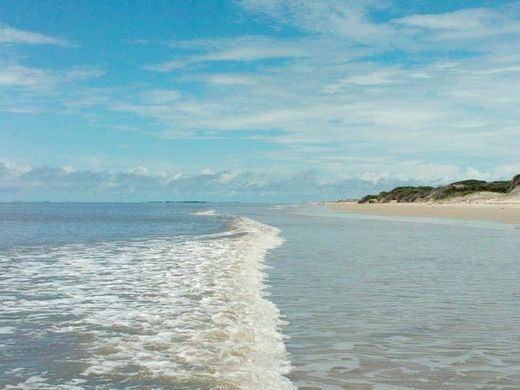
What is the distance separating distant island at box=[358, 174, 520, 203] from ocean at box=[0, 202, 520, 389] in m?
74.1

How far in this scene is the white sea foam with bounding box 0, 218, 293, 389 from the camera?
304 inches

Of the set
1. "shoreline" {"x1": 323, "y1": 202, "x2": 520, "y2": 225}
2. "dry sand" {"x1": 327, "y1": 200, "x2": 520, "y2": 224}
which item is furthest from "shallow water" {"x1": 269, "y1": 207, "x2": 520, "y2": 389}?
"dry sand" {"x1": 327, "y1": 200, "x2": 520, "y2": 224}

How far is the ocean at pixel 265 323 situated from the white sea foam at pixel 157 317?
0.12 feet

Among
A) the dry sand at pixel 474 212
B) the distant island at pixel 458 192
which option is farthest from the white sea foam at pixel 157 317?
the distant island at pixel 458 192

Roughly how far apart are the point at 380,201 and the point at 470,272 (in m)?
131

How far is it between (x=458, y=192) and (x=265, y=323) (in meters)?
103

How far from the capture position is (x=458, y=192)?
4205 inches

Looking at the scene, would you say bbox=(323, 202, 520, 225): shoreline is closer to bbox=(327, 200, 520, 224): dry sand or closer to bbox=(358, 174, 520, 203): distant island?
bbox=(327, 200, 520, 224): dry sand

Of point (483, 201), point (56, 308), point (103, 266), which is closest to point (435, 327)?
point (56, 308)

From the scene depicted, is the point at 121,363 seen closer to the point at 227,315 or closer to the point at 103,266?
the point at 227,315

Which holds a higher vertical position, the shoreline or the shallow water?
the shoreline

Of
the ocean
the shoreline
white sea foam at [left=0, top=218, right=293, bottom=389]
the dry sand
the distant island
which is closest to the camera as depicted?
the ocean

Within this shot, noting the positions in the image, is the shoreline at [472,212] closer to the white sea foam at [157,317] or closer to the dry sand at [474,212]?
the dry sand at [474,212]

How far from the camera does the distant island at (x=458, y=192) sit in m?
91.4
